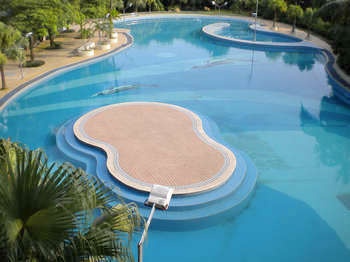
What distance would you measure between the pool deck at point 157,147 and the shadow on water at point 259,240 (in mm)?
1192

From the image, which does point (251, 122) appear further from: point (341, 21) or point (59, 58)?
point (59, 58)

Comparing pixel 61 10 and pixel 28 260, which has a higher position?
pixel 61 10

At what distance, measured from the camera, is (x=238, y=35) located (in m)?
31.9

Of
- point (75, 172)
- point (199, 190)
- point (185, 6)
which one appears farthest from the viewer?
point (185, 6)

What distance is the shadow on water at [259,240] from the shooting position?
309 inches

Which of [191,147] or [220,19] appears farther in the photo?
[220,19]

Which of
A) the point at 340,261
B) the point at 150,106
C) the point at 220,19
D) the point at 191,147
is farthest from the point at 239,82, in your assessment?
the point at 220,19

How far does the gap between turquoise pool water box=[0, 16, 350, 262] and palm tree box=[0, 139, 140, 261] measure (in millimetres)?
4948

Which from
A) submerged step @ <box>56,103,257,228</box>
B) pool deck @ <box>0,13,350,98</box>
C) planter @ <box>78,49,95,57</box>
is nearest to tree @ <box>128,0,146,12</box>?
pool deck @ <box>0,13,350,98</box>

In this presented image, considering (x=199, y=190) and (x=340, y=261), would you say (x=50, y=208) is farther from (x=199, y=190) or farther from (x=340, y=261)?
(x=340, y=261)

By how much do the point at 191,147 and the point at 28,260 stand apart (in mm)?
8518

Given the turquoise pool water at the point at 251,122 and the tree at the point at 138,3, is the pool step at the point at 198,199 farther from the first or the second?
the tree at the point at 138,3

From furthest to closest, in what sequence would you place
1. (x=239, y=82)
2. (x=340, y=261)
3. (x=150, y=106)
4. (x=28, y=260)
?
(x=239, y=82), (x=150, y=106), (x=340, y=261), (x=28, y=260)

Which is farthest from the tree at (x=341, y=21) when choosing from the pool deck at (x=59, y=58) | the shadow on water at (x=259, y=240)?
the shadow on water at (x=259, y=240)
